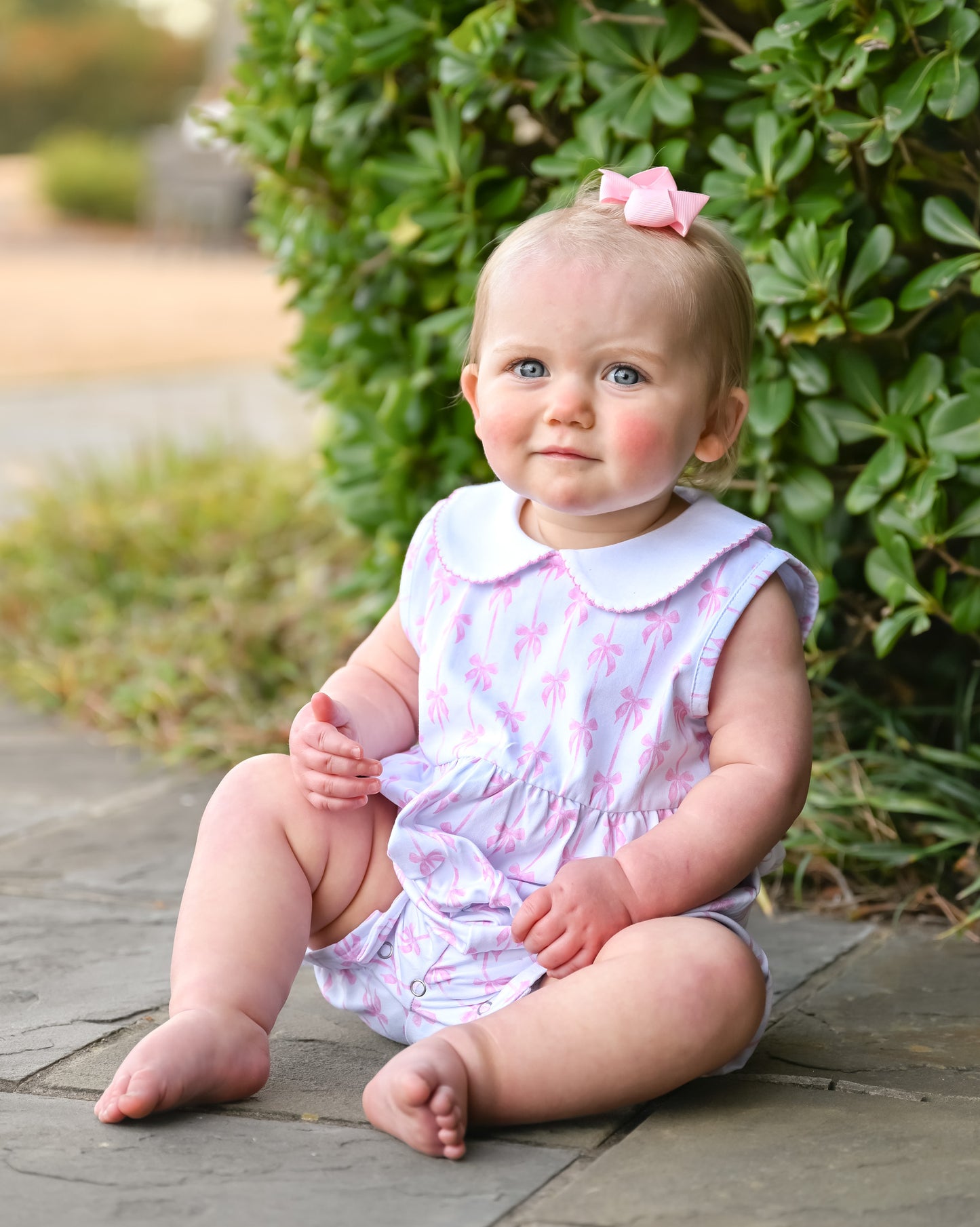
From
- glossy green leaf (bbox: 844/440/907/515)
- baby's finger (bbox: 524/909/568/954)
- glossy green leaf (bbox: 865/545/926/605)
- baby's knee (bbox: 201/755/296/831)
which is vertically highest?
glossy green leaf (bbox: 844/440/907/515)

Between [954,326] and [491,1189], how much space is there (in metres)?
1.50

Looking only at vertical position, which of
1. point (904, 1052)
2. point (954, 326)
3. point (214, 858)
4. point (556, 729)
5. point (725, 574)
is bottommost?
point (904, 1052)

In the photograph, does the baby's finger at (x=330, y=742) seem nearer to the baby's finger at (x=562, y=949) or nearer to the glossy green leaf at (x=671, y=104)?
the baby's finger at (x=562, y=949)

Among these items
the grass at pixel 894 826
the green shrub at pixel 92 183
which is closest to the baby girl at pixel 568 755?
the grass at pixel 894 826

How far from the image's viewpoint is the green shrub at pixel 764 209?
219 centimetres

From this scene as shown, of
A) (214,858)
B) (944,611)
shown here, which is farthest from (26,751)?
(944,611)

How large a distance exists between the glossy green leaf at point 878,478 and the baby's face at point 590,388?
0.57 metres

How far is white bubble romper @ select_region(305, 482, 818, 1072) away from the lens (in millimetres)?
1787

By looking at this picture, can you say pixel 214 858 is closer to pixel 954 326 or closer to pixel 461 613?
pixel 461 613

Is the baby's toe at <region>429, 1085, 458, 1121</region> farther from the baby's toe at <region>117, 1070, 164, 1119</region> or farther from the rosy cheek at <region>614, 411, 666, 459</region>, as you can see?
the rosy cheek at <region>614, 411, 666, 459</region>

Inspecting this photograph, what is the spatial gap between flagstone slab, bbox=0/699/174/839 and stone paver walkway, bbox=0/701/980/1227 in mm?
654

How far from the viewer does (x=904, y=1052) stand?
6.09ft

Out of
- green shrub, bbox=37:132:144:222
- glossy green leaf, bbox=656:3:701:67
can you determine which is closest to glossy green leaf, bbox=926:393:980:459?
glossy green leaf, bbox=656:3:701:67

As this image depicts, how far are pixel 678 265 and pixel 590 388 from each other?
170 mm
